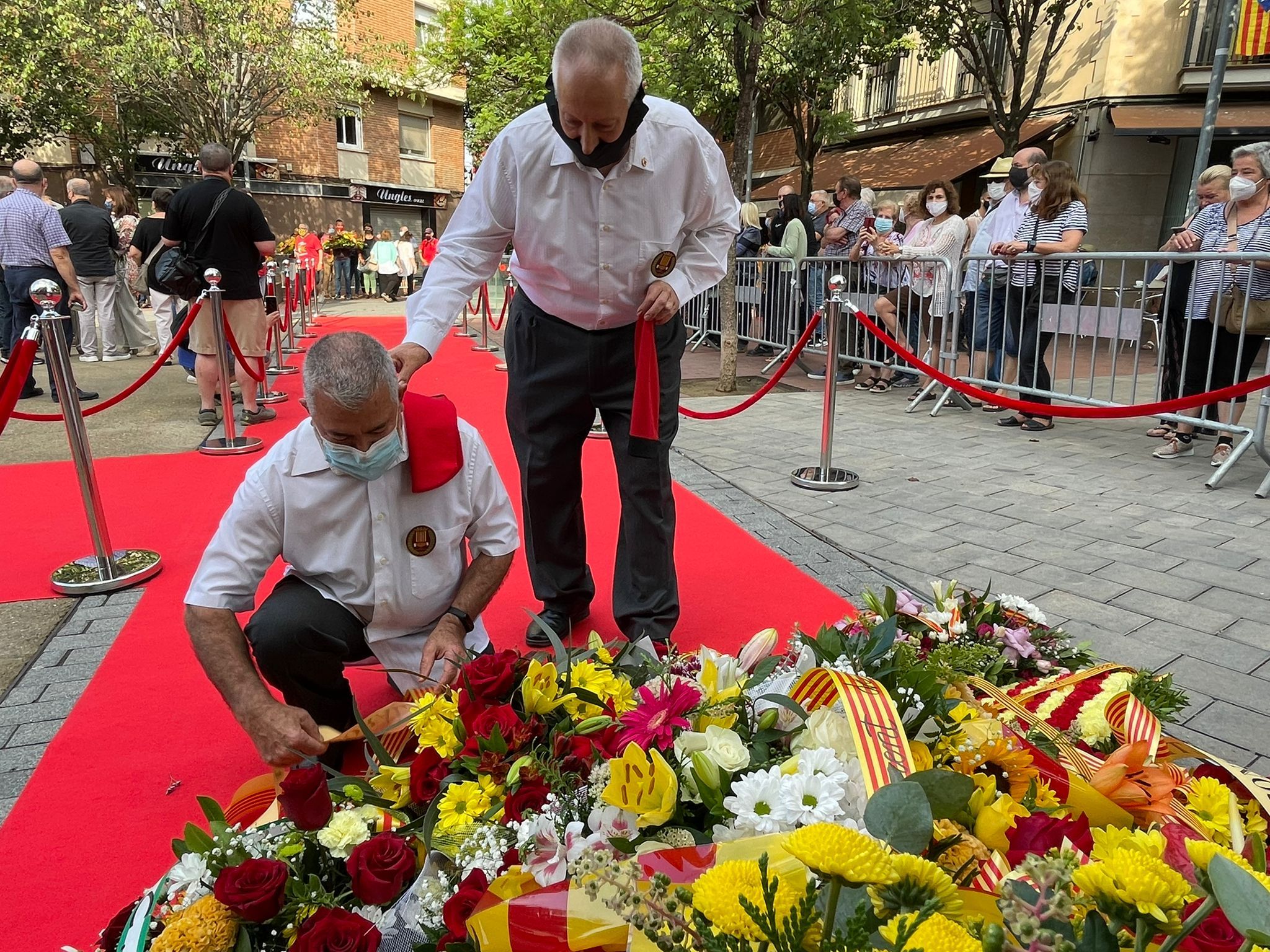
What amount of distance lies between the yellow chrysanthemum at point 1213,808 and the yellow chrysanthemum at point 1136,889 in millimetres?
575

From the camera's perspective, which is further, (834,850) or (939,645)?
(939,645)

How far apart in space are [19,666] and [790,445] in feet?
15.6

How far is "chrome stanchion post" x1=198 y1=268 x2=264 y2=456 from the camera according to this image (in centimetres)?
620

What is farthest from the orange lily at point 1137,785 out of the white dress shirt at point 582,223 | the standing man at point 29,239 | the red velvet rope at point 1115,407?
the standing man at point 29,239

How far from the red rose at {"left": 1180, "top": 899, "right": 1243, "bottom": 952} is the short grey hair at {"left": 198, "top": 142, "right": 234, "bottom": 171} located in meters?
7.09

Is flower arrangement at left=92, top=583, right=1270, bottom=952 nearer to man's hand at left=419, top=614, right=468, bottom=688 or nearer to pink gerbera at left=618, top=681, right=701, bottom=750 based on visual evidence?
pink gerbera at left=618, top=681, right=701, bottom=750

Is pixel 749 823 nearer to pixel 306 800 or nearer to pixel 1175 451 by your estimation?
pixel 306 800

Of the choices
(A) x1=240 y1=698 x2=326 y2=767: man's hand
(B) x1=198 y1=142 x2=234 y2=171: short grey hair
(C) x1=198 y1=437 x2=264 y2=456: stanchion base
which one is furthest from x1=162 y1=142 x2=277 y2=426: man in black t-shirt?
(A) x1=240 y1=698 x2=326 y2=767: man's hand

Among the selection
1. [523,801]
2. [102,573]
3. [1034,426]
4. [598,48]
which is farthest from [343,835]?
[1034,426]

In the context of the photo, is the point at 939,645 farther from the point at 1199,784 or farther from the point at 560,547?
the point at 560,547

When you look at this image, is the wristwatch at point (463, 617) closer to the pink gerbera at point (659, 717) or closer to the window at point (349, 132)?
the pink gerbera at point (659, 717)

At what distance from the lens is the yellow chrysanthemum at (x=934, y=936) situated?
29.4 inches

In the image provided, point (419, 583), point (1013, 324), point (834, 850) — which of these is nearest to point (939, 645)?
point (834, 850)

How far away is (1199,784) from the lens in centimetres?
133
